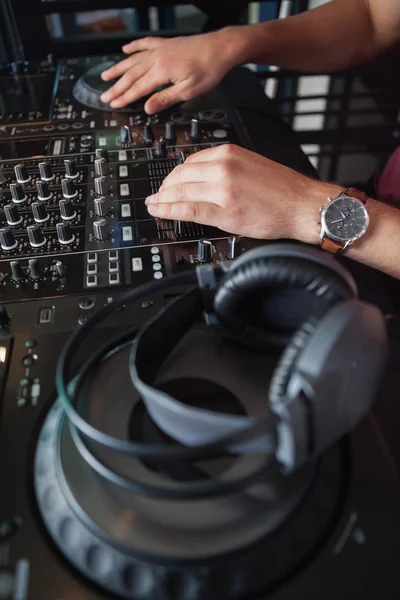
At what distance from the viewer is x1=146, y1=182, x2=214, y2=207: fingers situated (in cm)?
79

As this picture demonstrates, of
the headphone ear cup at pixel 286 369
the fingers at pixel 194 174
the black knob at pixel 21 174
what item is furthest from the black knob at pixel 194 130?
the headphone ear cup at pixel 286 369

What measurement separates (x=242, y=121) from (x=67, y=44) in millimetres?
556

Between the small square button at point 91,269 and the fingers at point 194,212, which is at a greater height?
the fingers at point 194,212

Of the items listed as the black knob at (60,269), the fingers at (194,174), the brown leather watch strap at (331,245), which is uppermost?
the fingers at (194,174)

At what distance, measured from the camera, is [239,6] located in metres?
1.42

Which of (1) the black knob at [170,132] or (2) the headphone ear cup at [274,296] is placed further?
(1) the black knob at [170,132]

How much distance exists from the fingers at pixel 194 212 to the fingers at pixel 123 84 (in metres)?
0.41

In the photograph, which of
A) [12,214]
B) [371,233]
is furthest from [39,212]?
[371,233]

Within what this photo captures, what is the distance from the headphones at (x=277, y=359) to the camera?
1.27ft

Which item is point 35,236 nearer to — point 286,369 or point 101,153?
point 101,153

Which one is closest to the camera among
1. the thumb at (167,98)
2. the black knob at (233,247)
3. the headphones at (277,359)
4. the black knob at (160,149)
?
the headphones at (277,359)

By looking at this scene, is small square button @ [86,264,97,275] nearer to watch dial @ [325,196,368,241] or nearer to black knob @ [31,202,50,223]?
black knob @ [31,202,50,223]

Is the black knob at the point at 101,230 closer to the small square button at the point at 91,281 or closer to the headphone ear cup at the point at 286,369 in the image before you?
the small square button at the point at 91,281

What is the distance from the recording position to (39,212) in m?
0.81
